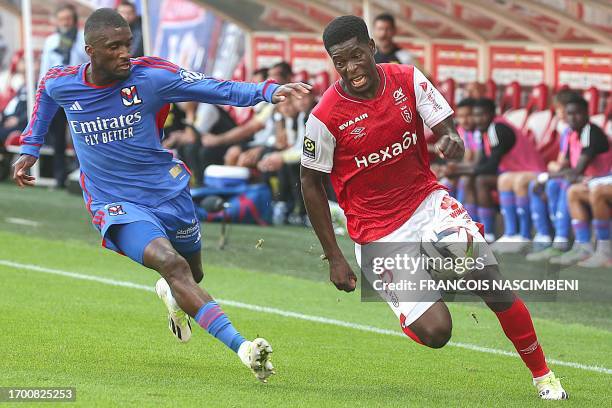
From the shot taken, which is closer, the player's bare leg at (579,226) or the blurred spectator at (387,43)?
the player's bare leg at (579,226)

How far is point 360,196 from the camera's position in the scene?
7.63m

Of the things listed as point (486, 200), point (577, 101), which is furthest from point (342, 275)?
point (486, 200)

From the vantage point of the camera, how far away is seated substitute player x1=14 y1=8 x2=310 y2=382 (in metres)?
7.66

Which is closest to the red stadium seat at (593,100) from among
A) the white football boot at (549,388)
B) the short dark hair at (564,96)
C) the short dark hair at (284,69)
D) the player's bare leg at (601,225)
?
the short dark hair at (564,96)

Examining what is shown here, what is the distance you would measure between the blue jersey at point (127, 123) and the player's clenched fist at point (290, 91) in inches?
24.8

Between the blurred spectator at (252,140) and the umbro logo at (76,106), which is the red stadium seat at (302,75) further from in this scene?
the umbro logo at (76,106)

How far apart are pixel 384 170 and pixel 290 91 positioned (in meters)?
0.75

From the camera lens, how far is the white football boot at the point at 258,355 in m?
6.78

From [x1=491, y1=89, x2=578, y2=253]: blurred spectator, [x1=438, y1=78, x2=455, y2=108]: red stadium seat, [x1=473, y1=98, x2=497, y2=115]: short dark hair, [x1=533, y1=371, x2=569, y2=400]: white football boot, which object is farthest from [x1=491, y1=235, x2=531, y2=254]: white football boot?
[x1=533, y1=371, x2=569, y2=400]: white football boot

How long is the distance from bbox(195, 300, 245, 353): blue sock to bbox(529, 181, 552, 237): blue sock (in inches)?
304

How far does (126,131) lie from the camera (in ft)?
26.0

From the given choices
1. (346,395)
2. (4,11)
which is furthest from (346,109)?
(4,11)

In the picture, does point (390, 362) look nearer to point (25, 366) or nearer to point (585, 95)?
point (25, 366)

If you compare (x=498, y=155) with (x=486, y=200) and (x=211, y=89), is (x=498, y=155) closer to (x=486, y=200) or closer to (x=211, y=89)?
(x=486, y=200)
